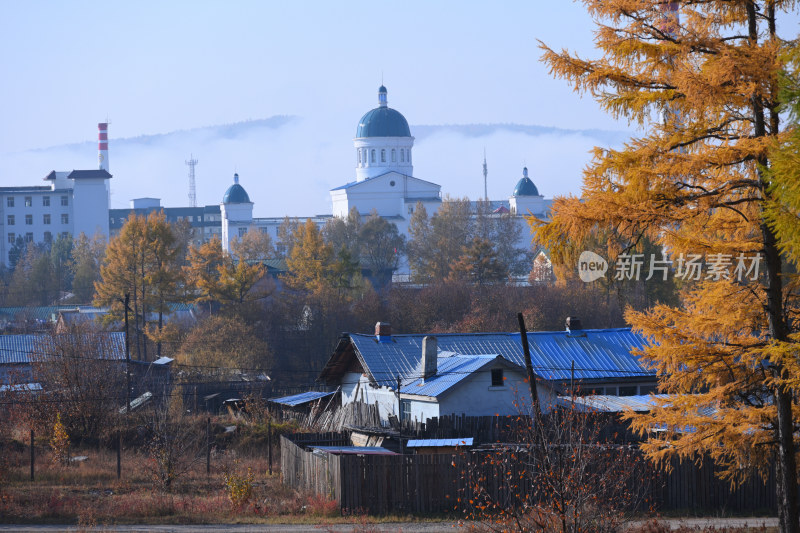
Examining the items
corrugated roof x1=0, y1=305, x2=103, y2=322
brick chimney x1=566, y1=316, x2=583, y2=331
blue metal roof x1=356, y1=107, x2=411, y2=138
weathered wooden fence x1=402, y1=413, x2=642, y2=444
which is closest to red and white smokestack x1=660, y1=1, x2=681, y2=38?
weathered wooden fence x1=402, y1=413, x2=642, y2=444

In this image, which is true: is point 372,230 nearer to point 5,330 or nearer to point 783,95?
point 5,330

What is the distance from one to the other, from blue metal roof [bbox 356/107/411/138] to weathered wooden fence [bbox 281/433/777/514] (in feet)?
335

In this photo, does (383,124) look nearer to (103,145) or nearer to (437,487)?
(103,145)

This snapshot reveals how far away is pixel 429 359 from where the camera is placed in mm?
28453

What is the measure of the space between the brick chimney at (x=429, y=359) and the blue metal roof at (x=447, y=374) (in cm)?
17

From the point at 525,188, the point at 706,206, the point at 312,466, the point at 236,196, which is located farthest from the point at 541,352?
the point at 236,196

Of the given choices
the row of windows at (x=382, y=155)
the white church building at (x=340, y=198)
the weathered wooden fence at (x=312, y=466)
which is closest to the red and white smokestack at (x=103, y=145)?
the white church building at (x=340, y=198)

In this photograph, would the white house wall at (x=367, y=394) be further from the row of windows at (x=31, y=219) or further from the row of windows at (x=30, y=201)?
the row of windows at (x=30, y=201)

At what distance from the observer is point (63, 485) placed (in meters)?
25.0

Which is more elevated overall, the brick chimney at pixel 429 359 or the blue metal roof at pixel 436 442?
the brick chimney at pixel 429 359

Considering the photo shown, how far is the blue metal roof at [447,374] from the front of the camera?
2666 centimetres

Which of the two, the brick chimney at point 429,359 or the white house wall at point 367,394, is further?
the white house wall at point 367,394

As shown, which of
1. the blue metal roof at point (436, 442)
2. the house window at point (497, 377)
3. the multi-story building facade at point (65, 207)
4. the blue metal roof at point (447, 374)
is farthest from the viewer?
the multi-story building facade at point (65, 207)

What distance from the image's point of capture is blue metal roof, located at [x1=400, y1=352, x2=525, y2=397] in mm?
26656
